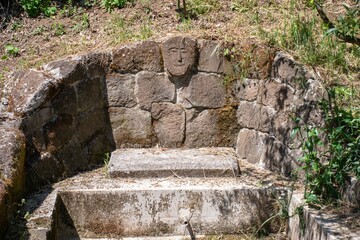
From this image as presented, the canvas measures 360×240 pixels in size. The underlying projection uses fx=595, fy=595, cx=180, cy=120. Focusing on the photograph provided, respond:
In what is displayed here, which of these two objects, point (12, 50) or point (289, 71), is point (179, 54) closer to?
point (289, 71)

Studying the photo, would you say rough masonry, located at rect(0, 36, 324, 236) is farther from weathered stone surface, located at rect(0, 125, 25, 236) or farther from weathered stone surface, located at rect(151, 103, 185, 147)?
weathered stone surface, located at rect(0, 125, 25, 236)

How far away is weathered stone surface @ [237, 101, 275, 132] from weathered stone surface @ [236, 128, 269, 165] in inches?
2.4

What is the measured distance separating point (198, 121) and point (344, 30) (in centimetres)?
204

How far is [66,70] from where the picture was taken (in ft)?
17.2

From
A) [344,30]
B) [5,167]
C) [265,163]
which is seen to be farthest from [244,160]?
[5,167]

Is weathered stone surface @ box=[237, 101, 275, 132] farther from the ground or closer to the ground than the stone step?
farther from the ground

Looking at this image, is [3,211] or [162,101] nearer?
[3,211]

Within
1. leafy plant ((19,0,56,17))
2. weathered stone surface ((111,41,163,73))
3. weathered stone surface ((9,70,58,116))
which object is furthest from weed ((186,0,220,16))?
weathered stone surface ((9,70,58,116))

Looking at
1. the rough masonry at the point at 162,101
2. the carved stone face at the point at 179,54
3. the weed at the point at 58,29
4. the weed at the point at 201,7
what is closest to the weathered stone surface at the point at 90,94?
the rough masonry at the point at 162,101

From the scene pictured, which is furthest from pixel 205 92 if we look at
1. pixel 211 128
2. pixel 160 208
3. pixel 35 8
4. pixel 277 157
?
pixel 35 8

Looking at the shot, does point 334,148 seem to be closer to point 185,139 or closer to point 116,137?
point 185,139

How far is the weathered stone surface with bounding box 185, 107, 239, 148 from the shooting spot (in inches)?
226

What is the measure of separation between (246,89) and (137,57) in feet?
3.52

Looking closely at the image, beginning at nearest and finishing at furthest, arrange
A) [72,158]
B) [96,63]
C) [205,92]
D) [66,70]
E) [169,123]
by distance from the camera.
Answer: [66,70] → [72,158] → [96,63] → [205,92] → [169,123]
